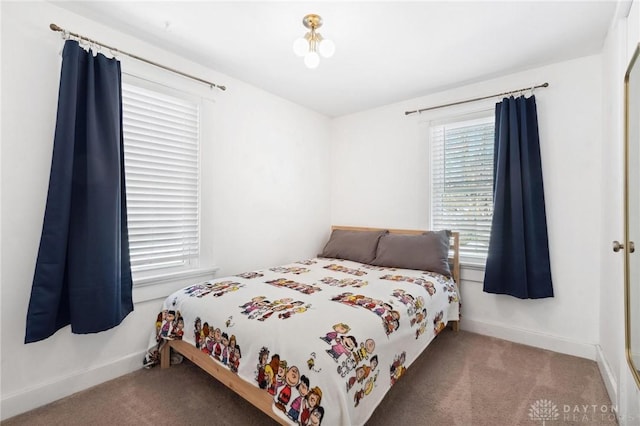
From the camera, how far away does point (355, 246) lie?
10.3 feet

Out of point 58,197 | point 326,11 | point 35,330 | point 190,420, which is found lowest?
point 190,420

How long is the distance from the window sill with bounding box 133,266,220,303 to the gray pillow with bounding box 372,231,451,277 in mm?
1650

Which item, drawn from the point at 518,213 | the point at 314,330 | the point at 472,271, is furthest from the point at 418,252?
the point at 314,330

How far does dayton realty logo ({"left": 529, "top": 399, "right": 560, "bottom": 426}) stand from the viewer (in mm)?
1625

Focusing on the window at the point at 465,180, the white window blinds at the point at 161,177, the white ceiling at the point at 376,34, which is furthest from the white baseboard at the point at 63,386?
the window at the point at 465,180

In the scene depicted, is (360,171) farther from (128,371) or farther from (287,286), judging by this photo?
(128,371)

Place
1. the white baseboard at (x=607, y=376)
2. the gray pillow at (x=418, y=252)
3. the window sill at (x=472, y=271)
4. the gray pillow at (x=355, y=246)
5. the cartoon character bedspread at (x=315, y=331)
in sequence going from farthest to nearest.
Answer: the gray pillow at (x=355, y=246) → the window sill at (x=472, y=271) → the gray pillow at (x=418, y=252) → the white baseboard at (x=607, y=376) → the cartoon character bedspread at (x=315, y=331)

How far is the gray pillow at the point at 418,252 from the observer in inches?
103

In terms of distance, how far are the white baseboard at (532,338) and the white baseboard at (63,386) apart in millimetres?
2875

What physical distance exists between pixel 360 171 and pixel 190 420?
289cm

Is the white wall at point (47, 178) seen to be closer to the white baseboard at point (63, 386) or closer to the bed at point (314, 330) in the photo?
the white baseboard at point (63, 386)

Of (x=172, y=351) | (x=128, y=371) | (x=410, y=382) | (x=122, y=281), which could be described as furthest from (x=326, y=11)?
(x=128, y=371)

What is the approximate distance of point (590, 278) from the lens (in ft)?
7.54

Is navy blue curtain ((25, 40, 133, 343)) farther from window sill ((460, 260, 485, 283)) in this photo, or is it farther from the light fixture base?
window sill ((460, 260, 485, 283))
